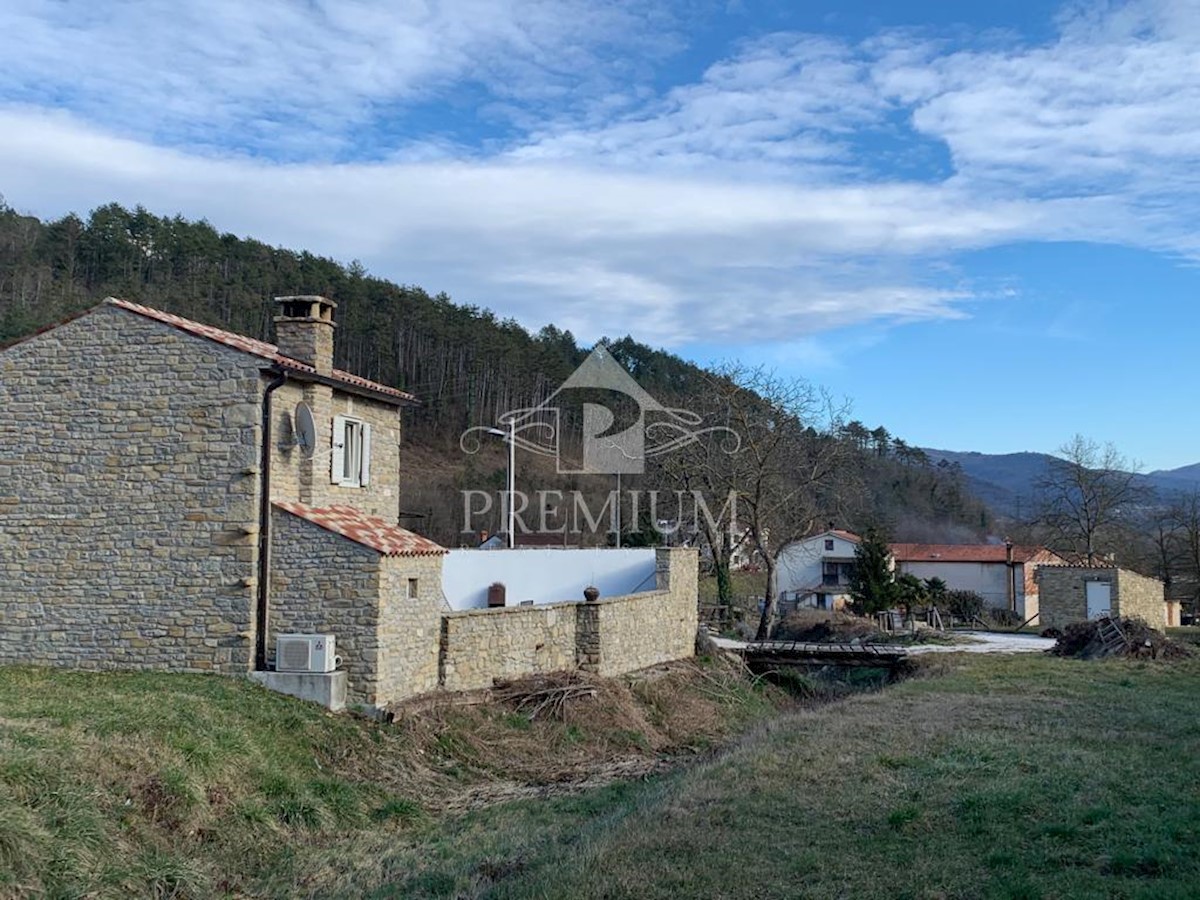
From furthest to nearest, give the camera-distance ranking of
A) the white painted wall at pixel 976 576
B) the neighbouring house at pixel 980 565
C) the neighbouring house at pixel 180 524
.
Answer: the white painted wall at pixel 976 576
the neighbouring house at pixel 980 565
the neighbouring house at pixel 180 524

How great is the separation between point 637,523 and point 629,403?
41.3 ft

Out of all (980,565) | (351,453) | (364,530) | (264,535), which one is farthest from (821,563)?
(264,535)

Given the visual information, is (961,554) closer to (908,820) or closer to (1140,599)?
(1140,599)

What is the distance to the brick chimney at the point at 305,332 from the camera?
52.1 ft

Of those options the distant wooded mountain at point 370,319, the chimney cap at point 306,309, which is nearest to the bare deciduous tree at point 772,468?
the distant wooded mountain at point 370,319

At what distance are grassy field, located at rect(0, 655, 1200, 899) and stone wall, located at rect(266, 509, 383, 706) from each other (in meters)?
0.80

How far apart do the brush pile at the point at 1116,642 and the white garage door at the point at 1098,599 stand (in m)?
6.20

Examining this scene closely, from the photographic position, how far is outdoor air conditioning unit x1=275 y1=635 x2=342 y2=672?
532 inches

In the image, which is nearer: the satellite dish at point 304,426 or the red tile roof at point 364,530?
the red tile roof at point 364,530

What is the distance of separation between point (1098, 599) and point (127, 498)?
2856 centimetres

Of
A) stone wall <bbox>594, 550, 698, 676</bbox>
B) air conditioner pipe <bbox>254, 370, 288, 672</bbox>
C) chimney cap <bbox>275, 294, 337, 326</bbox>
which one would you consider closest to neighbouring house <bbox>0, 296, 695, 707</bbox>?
air conditioner pipe <bbox>254, 370, 288, 672</bbox>

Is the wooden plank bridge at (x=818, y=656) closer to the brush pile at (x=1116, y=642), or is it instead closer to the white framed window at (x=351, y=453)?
the brush pile at (x=1116, y=642)

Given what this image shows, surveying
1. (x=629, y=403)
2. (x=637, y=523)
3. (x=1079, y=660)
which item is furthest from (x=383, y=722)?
(x=629, y=403)

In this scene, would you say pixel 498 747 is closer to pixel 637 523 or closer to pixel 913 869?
pixel 913 869
